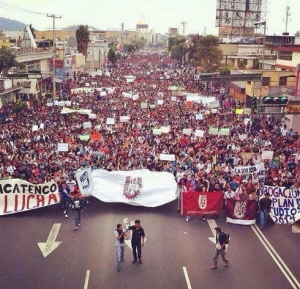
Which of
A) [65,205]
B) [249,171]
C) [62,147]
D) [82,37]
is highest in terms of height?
[82,37]

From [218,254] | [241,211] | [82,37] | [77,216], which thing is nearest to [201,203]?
[241,211]

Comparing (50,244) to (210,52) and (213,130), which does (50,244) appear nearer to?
(213,130)

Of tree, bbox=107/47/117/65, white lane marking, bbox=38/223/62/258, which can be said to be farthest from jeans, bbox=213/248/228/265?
tree, bbox=107/47/117/65

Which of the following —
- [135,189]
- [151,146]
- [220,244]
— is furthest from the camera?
[151,146]

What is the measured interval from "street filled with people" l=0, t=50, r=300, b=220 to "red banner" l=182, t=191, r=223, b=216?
0.37 meters

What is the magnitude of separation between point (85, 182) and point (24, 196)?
7.18 ft

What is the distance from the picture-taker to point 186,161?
66.8 ft

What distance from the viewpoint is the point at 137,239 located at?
39.5ft

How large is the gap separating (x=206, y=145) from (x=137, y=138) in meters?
4.08

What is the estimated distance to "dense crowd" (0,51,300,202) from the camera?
18.2 metres

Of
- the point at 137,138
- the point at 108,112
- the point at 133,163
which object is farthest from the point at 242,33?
the point at 133,163

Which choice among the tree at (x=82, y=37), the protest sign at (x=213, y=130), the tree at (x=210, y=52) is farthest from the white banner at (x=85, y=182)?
the tree at (x=82, y=37)

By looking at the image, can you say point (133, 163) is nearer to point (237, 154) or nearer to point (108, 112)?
point (237, 154)

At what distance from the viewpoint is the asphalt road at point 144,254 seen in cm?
1135
